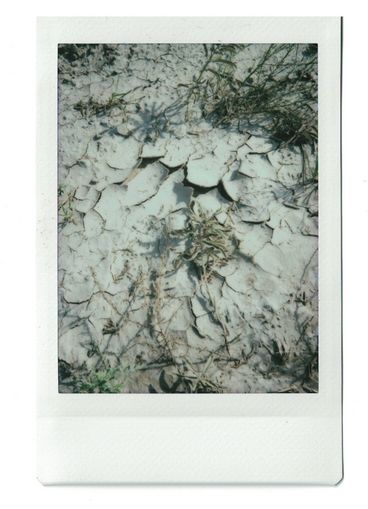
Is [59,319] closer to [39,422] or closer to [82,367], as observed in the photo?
[82,367]

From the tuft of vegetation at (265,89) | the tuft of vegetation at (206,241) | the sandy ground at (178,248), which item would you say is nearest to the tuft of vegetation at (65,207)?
the sandy ground at (178,248)

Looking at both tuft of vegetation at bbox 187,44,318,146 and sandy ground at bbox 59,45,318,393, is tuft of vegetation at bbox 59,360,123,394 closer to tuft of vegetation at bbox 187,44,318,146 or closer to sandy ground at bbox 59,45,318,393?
sandy ground at bbox 59,45,318,393

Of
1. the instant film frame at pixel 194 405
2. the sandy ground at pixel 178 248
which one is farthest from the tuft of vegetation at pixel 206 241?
the instant film frame at pixel 194 405

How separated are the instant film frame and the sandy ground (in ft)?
0.08

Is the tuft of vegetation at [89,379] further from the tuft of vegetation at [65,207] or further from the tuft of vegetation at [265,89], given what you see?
the tuft of vegetation at [265,89]

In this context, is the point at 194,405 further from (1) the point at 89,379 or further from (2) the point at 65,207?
(2) the point at 65,207

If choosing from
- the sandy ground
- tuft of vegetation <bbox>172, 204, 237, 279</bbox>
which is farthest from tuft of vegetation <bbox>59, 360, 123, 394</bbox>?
tuft of vegetation <bbox>172, 204, 237, 279</bbox>

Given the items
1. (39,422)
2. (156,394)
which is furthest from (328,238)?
(39,422)

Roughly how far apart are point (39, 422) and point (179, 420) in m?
0.32

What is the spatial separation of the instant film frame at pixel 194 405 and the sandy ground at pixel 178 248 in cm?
3

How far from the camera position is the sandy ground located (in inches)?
→ 60.7

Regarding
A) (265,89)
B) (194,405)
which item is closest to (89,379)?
(194,405)

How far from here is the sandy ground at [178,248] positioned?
1543mm

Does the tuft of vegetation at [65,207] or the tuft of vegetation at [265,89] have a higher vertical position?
the tuft of vegetation at [265,89]
